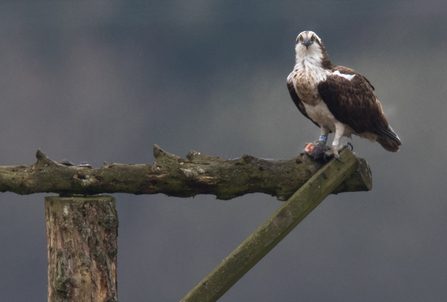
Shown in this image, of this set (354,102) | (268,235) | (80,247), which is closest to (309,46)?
(354,102)

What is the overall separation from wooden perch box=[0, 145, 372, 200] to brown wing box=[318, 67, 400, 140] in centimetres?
56

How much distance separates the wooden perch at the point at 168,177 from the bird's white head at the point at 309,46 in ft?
2.97

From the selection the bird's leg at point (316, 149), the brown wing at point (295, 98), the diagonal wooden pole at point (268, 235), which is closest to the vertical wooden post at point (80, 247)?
the diagonal wooden pole at point (268, 235)

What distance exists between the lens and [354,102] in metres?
4.23

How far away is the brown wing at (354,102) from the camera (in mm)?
4188

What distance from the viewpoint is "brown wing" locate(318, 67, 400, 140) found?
4188mm

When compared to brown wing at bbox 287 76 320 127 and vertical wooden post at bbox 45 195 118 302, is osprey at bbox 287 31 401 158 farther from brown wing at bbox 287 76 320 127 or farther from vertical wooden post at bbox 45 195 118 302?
vertical wooden post at bbox 45 195 118 302

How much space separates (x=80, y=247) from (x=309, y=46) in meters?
2.32

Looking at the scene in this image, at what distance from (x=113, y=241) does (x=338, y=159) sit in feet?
5.93

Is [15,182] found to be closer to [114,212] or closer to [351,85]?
[114,212]

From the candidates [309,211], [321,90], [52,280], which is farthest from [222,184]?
[52,280]

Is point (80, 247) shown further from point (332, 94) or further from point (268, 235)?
point (332, 94)

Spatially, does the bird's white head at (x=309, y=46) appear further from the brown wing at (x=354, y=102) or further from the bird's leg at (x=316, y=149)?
the bird's leg at (x=316, y=149)

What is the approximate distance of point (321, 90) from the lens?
4195 millimetres
